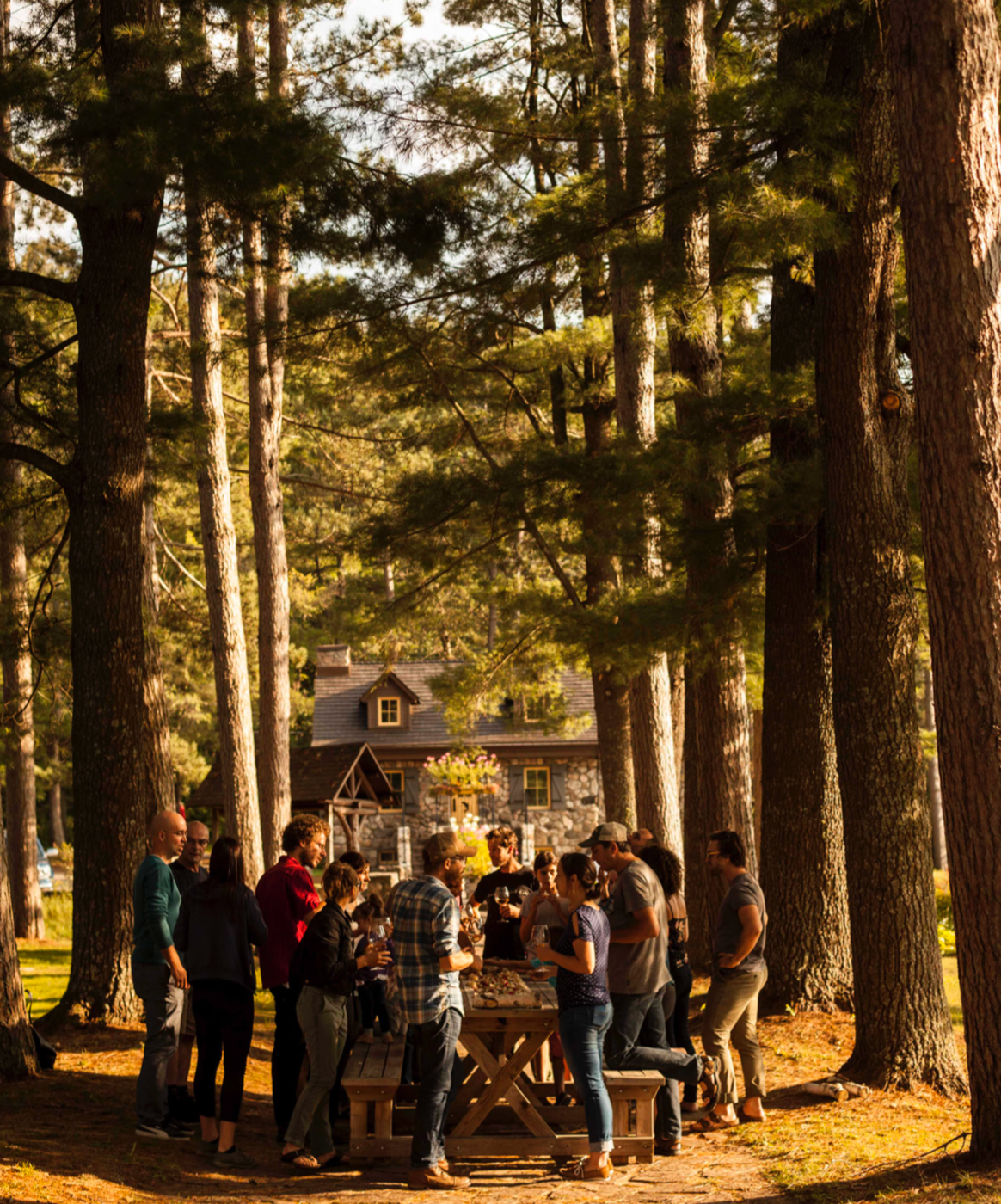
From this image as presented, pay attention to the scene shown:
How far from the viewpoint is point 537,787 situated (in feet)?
105

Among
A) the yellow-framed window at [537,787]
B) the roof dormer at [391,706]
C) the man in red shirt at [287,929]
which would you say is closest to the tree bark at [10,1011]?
the man in red shirt at [287,929]

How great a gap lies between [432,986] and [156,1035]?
5.69 feet

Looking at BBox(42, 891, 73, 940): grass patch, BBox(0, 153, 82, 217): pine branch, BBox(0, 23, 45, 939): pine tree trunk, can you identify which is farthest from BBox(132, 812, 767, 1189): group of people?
BBox(42, 891, 73, 940): grass patch

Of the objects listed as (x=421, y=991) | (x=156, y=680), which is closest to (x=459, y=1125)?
(x=421, y=991)

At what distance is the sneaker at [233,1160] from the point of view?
646 cm

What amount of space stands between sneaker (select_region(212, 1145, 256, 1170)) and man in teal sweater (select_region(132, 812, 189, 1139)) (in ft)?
1.43

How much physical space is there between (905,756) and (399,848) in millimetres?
17317

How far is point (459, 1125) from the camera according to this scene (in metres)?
6.66

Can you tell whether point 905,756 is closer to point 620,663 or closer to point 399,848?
point 620,663

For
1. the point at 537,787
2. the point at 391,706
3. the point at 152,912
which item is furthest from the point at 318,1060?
the point at 391,706

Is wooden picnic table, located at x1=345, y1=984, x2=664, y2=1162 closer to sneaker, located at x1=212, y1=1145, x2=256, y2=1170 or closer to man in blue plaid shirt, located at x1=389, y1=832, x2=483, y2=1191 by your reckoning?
man in blue plaid shirt, located at x1=389, y1=832, x2=483, y2=1191

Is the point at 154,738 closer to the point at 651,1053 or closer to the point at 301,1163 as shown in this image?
the point at 301,1163

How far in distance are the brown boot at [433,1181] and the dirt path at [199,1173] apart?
0.06 meters

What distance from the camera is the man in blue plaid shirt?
20.0ft
